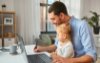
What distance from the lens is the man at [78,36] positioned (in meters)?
1.51

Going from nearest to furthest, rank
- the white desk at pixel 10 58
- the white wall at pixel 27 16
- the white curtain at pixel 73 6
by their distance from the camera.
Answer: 1. the white desk at pixel 10 58
2. the white wall at pixel 27 16
3. the white curtain at pixel 73 6

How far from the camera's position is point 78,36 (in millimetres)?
1626

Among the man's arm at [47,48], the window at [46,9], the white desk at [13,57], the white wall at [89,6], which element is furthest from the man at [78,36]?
the white wall at [89,6]

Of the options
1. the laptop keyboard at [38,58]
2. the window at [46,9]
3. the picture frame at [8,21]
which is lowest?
the laptop keyboard at [38,58]

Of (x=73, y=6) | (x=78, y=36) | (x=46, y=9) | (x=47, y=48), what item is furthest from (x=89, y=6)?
(x=78, y=36)

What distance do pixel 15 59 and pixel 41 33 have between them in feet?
9.51

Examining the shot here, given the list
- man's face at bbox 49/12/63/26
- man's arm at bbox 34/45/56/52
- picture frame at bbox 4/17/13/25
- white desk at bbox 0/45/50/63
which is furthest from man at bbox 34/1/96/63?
picture frame at bbox 4/17/13/25

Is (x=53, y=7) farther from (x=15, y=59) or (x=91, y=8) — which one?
(x=91, y=8)

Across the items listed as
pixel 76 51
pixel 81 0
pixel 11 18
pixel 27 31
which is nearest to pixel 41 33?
pixel 27 31

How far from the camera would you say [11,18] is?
462cm

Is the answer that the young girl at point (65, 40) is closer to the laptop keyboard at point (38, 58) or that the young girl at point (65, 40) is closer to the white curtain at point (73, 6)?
the laptop keyboard at point (38, 58)

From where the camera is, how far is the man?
4.95ft

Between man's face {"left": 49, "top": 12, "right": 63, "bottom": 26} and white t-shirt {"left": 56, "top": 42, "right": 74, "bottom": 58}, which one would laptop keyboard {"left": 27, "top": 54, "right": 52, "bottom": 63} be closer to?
white t-shirt {"left": 56, "top": 42, "right": 74, "bottom": 58}

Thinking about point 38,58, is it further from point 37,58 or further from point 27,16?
point 27,16
